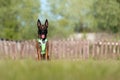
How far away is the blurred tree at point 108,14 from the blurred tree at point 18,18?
7370 mm

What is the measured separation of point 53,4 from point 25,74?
28.8 metres

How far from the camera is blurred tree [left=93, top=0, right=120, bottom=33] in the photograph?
3306 centimetres

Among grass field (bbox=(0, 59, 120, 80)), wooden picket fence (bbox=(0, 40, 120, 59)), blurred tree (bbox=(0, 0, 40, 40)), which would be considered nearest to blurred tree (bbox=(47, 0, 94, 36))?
blurred tree (bbox=(0, 0, 40, 40))

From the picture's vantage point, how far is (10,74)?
4.10ft

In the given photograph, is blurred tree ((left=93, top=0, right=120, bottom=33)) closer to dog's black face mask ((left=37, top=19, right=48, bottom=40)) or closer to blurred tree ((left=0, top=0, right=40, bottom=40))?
blurred tree ((left=0, top=0, right=40, bottom=40))

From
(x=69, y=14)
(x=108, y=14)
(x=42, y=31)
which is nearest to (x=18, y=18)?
(x=69, y=14)

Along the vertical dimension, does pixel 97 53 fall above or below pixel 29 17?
below

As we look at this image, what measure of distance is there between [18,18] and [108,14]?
8819mm

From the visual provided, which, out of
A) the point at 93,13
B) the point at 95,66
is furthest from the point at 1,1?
the point at 95,66

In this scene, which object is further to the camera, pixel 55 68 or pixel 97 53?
pixel 97 53

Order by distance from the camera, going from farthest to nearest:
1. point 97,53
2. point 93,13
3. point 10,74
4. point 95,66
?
point 93,13, point 97,53, point 95,66, point 10,74

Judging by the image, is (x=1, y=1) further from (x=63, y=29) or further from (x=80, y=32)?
(x=80, y=32)

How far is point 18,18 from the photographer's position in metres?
28.8

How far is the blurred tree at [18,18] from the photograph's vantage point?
27906 mm
